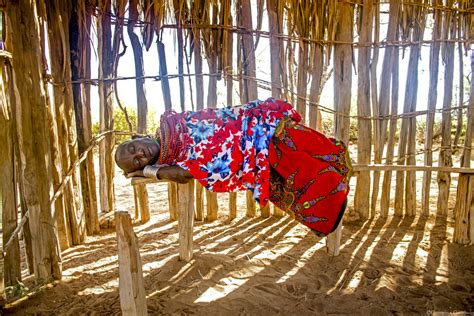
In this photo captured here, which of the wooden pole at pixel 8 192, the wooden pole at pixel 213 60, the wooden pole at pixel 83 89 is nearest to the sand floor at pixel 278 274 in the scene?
the wooden pole at pixel 8 192

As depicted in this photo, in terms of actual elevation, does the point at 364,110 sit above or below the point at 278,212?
above

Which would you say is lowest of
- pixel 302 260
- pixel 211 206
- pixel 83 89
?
pixel 302 260

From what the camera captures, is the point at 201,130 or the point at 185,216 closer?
the point at 201,130

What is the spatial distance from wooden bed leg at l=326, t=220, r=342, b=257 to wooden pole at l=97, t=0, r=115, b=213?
2.34 meters

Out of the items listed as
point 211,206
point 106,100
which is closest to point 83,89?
point 106,100

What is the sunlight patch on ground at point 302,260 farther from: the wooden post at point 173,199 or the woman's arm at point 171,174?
the wooden post at point 173,199

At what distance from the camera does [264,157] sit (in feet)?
6.53

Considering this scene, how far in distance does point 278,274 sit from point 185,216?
862mm

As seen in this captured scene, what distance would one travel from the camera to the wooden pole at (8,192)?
7.48ft

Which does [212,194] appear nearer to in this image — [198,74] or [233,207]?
[233,207]

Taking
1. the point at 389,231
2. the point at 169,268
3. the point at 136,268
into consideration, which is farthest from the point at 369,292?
the point at 136,268

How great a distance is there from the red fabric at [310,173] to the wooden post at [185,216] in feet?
2.80

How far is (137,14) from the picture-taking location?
3391 mm

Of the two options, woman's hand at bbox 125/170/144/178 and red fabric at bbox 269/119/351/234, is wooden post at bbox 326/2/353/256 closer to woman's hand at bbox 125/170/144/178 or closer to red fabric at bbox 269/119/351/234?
red fabric at bbox 269/119/351/234
